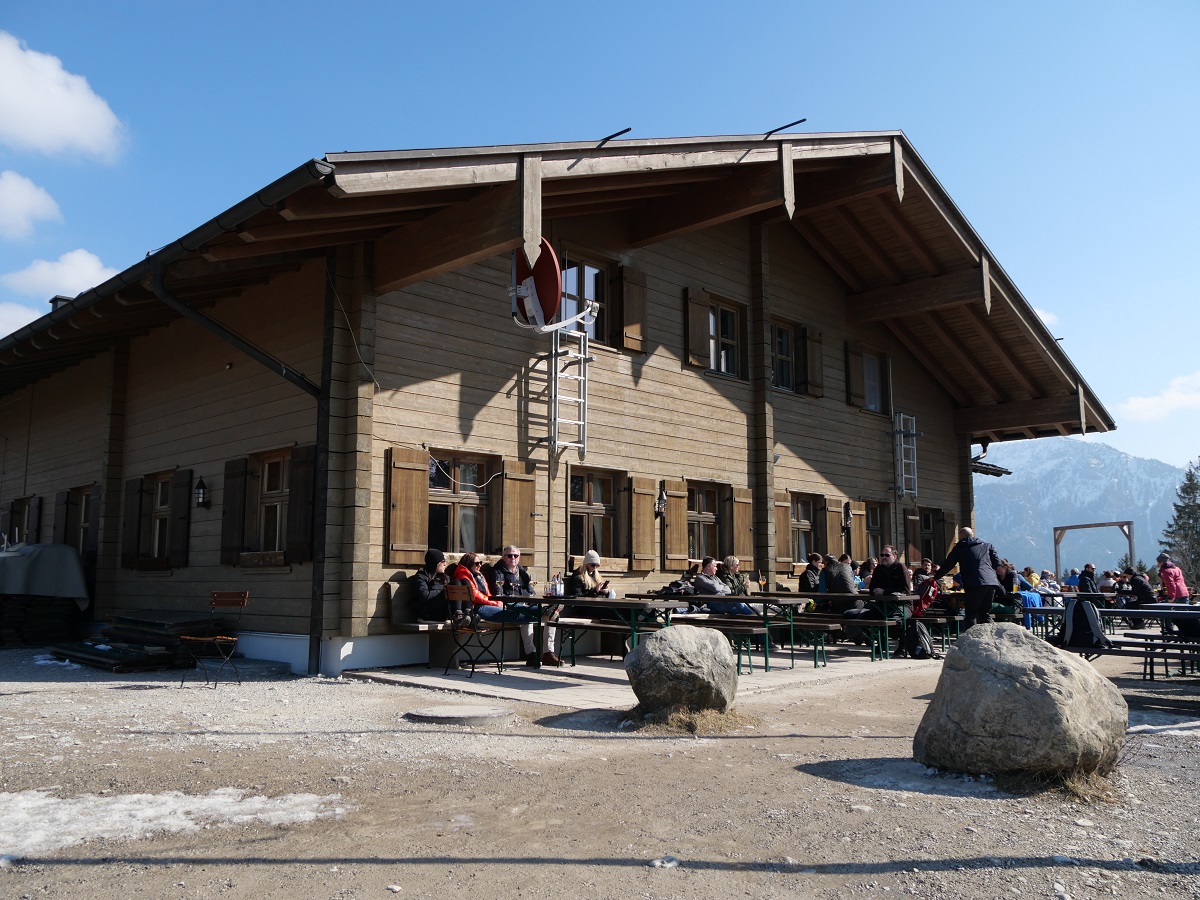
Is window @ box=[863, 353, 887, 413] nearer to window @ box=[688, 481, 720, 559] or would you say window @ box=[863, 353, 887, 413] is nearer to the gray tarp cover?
window @ box=[688, 481, 720, 559]

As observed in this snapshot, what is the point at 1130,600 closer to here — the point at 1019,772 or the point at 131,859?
the point at 1019,772

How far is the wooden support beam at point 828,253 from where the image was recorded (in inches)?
639

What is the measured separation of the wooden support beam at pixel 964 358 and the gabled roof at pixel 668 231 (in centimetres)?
3

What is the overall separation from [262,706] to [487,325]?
5135 mm

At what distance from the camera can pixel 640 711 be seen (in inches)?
281

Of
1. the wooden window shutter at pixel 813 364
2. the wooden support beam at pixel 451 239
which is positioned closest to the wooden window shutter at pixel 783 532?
the wooden window shutter at pixel 813 364

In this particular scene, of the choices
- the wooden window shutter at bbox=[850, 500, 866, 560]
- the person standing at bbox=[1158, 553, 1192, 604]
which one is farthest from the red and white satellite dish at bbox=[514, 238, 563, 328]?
the person standing at bbox=[1158, 553, 1192, 604]

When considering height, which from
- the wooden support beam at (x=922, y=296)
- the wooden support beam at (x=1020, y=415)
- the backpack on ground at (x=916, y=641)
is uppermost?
the wooden support beam at (x=922, y=296)

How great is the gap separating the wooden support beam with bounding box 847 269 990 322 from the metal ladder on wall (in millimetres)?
6762

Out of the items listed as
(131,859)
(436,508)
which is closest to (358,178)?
(436,508)

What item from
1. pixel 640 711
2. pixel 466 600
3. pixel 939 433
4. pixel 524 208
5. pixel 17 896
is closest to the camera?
pixel 17 896

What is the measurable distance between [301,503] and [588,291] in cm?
483

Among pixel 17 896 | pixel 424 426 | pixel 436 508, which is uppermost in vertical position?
pixel 424 426

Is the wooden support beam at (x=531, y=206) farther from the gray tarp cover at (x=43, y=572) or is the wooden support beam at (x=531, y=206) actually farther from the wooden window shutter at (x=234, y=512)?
the gray tarp cover at (x=43, y=572)
